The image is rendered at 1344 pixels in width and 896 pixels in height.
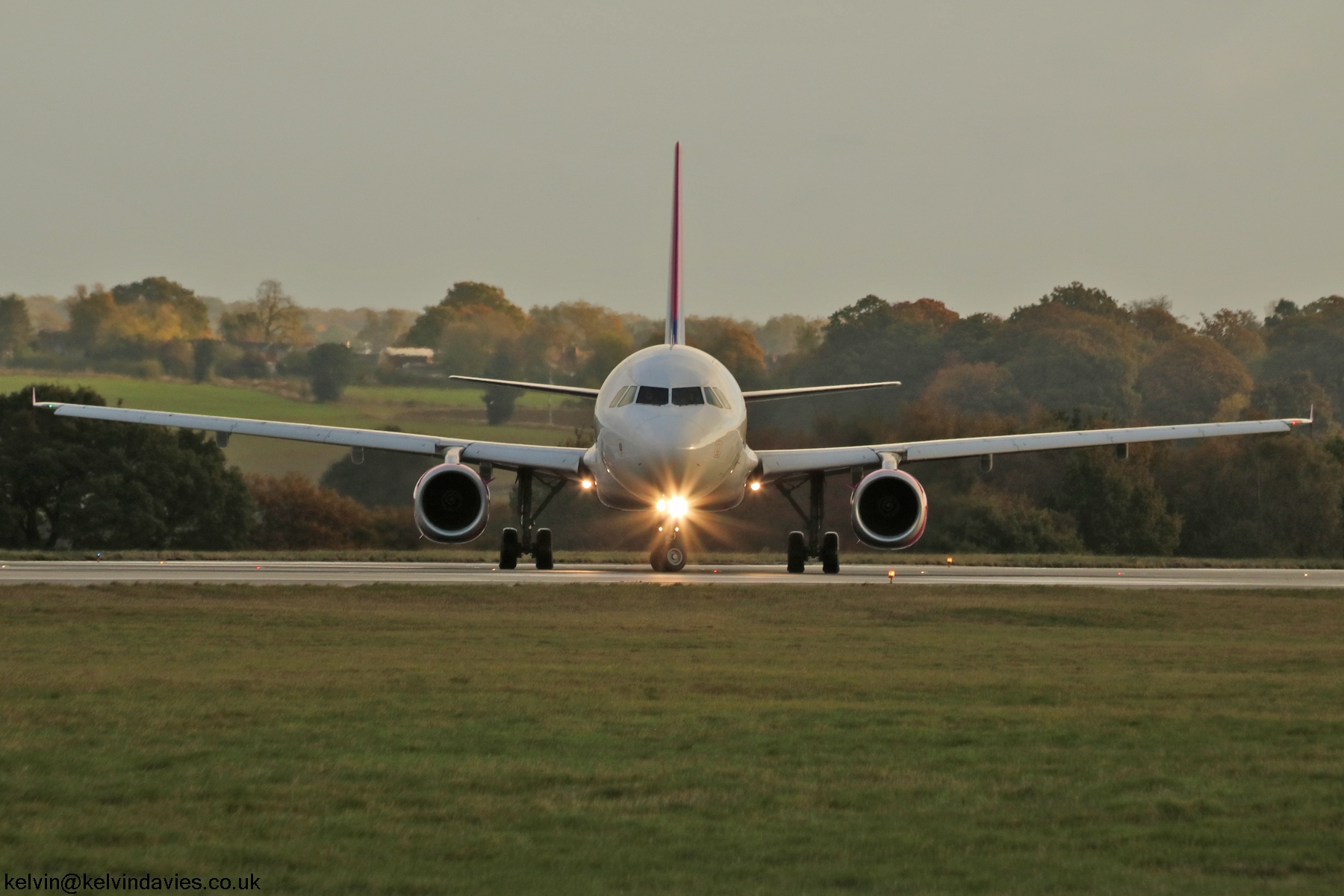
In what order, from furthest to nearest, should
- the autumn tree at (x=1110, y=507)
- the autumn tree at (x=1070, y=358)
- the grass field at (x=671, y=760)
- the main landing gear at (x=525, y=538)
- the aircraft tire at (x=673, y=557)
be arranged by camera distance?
the autumn tree at (x=1070, y=358)
the autumn tree at (x=1110, y=507)
the main landing gear at (x=525, y=538)
the aircraft tire at (x=673, y=557)
the grass field at (x=671, y=760)

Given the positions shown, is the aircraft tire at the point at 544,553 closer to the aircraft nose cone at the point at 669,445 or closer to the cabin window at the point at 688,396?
the aircraft nose cone at the point at 669,445

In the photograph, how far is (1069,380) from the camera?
80375 mm

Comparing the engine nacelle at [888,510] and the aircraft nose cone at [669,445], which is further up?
the aircraft nose cone at [669,445]

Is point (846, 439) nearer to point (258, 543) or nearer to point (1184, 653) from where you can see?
point (258, 543)

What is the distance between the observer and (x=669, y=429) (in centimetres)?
2923

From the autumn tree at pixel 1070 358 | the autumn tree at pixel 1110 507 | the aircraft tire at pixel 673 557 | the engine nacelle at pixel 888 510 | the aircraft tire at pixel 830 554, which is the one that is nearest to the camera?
the engine nacelle at pixel 888 510

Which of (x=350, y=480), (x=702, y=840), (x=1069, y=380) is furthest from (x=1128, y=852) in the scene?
(x=1069, y=380)

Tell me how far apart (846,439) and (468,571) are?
1563 cm

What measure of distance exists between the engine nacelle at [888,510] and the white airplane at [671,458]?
23 mm

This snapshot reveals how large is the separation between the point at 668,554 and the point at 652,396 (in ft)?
15.1

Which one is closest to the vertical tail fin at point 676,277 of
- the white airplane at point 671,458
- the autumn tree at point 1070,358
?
the white airplane at point 671,458

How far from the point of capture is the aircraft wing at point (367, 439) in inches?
1350

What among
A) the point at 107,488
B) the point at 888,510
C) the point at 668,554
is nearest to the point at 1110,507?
the point at 888,510

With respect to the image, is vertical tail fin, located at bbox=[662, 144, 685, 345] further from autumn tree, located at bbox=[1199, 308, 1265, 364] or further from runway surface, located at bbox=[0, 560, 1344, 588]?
autumn tree, located at bbox=[1199, 308, 1265, 364]
